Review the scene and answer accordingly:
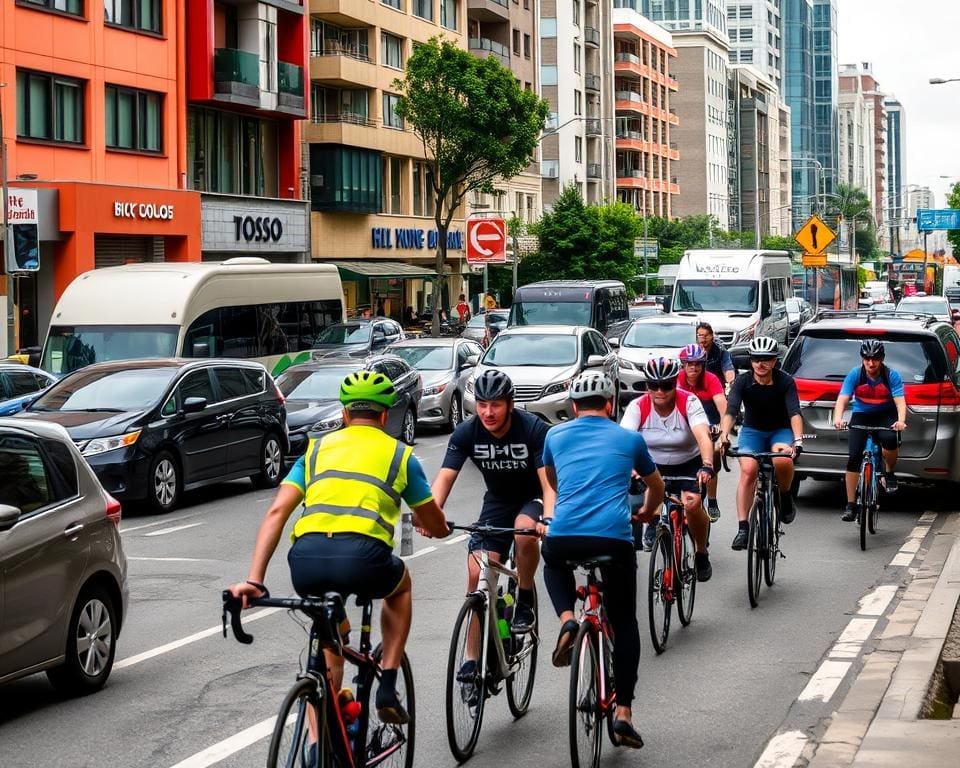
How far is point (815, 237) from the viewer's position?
31.5 meters

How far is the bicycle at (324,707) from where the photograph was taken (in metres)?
5.36

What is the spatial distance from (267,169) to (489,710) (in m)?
43.7

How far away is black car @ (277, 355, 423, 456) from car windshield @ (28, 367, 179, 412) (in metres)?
3.40

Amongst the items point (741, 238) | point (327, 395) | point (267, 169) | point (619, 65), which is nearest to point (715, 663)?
point (327, 395)

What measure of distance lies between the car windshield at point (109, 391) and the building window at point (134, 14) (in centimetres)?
2371

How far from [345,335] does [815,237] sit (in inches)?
380

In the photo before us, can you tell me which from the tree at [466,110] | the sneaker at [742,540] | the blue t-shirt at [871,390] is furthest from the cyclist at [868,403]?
the tree at [466,110]

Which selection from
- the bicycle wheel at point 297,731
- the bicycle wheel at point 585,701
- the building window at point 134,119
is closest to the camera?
the bicycle wheel at point 297,731

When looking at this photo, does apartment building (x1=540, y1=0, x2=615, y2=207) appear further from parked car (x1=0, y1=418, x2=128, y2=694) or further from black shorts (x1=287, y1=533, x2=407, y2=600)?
black shorts (x1=287, y1=533, x2=407, y2=600)

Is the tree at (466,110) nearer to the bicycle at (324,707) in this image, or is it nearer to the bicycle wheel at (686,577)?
the bicycle wheel at (686,577)

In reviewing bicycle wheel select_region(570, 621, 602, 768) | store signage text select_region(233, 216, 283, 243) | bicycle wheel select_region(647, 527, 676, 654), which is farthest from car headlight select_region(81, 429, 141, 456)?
store signage text select_region(233, 216, 283, 243)

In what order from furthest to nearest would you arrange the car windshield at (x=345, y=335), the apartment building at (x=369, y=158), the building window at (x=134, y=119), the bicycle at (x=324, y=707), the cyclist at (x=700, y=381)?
the apartment building at (x=369, y=158)
the building window at (x=134, y=119)
the car windshield at (x=345, y=335)
the cyclist at (x=700, y=381)
the bicycle at (x=324, y=707)

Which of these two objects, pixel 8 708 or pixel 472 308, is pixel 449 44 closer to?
pixel 472 308

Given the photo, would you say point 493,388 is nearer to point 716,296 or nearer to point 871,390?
point 871,390
